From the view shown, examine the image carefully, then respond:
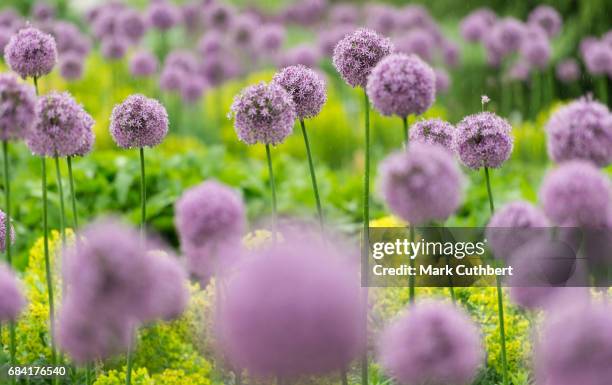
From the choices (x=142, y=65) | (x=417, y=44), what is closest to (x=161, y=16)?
(x=142, y=65)

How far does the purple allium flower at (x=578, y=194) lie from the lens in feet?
5.78

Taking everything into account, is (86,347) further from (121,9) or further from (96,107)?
(121,9)

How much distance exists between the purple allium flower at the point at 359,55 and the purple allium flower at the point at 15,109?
89 cm

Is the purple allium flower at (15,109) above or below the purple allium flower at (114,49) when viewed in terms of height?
below

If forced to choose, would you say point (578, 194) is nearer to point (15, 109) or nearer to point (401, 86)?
point (401, 86)

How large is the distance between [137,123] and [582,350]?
4.84 ft

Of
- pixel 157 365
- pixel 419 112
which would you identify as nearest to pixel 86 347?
pixel 419 112

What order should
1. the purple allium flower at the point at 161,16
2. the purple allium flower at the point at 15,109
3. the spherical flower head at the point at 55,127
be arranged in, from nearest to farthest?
the purple allium flower at the point at 15,109
the spherical flower head at the point at 55,127
the purple allium flower at the point at 161,16

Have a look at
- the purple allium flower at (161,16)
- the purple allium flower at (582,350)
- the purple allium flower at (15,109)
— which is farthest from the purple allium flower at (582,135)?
the purple allium flower at (161,16)

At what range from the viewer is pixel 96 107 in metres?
8.53

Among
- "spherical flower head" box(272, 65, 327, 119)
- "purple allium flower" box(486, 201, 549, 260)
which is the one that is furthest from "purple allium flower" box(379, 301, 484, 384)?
"spherical flower head" box(272, 65, 327, 119)

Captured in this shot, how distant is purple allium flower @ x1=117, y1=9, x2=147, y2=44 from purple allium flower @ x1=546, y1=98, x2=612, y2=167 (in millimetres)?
6342

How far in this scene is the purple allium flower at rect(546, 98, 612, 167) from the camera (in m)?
1.93

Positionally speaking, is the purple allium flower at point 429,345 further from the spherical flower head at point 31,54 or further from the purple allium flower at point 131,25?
the purple allium flower at point 131,25
